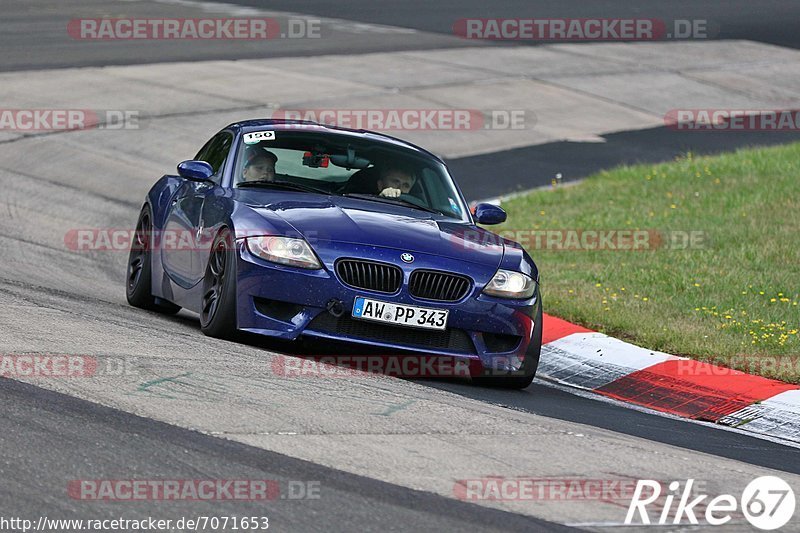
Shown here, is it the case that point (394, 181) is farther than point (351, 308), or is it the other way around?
point (394, 181)

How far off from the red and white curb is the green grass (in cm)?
23

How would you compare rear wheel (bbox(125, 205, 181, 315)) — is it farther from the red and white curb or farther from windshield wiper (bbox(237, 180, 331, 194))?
the red and white curb

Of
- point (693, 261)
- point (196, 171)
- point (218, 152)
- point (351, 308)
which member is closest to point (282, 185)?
point (196, 171)

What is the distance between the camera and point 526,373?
28.5 ft

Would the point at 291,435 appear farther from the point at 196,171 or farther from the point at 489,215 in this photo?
the point at 489,215

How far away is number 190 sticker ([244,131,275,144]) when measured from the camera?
9820 mm

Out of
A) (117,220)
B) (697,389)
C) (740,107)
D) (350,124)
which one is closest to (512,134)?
(350,124)

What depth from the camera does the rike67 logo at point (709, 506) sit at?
550 cm

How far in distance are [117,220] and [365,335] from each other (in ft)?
23.1

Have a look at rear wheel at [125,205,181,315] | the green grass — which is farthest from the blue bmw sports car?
the green grass

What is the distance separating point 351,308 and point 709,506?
2925 millimetres

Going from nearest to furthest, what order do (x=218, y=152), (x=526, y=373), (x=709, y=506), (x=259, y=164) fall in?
(x=709, y=506) → (x=526, y=373) → (x=259, y=164) → (x=218, y=152)

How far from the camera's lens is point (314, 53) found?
1035 inches

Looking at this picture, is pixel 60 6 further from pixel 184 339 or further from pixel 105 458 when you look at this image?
pixel 105 458
